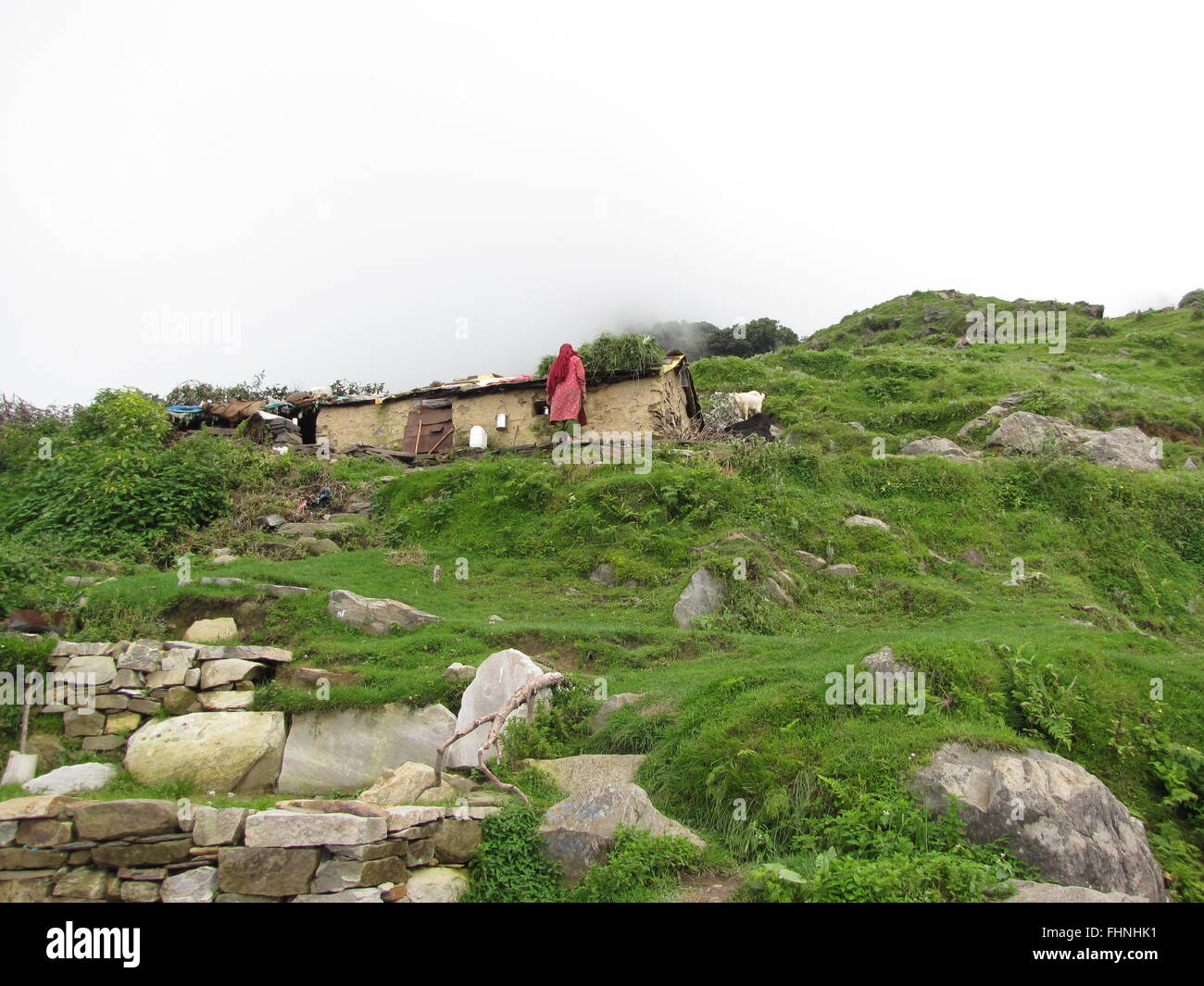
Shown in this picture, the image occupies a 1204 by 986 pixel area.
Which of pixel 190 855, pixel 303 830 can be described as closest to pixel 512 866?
pixel 303 830

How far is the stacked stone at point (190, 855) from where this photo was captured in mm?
6508

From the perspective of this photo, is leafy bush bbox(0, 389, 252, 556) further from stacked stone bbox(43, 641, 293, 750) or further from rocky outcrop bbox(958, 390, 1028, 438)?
rocky outcrop bbox(958, 390, 1028, 438)

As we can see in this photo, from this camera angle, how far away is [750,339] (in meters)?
60.7

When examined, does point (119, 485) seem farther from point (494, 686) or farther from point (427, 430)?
point (494, 686)

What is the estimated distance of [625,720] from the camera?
10078mm

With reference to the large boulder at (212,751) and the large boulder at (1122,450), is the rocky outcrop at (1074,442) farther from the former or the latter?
the large boulder at (212,751)

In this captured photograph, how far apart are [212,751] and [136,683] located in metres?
1.89

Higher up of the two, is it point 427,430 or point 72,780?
point 427,430

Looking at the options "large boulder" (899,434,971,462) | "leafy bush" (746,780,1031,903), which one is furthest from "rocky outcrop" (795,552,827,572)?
"leafy bush" (746,780,1031,903)

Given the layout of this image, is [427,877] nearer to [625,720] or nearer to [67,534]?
[625,720]
